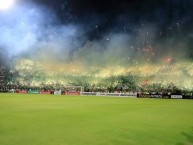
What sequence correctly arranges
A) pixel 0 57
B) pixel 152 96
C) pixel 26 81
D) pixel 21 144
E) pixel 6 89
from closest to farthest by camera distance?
pixel 21 144
pixel 152 96
pixel 6 89
pixel 0 57
pixel 26 81

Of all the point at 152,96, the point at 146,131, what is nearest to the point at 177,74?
the point at 152,96

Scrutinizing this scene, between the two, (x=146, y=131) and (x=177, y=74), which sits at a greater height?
(x=177, y=74)

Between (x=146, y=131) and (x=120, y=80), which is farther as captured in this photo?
(x=120, y=80)

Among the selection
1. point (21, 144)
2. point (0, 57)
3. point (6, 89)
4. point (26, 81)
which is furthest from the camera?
point (26, 81)

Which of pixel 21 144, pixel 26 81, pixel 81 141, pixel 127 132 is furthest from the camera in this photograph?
pixel 26 81

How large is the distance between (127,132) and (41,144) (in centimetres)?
602

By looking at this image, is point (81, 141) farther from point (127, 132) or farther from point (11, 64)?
point (11, 64)

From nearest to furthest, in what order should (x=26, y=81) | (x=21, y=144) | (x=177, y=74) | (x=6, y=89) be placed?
(x=21, y=144), (x=6, y=89), (x=177, y=74), (x=26, y=81)

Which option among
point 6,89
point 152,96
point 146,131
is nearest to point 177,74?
point 152,96

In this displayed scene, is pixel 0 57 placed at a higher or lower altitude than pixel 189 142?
higher

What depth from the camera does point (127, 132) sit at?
17875 millimetres

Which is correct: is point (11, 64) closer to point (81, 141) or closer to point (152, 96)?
point (152, 96)

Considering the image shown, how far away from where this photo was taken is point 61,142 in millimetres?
14312

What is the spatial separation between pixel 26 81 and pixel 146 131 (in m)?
145
